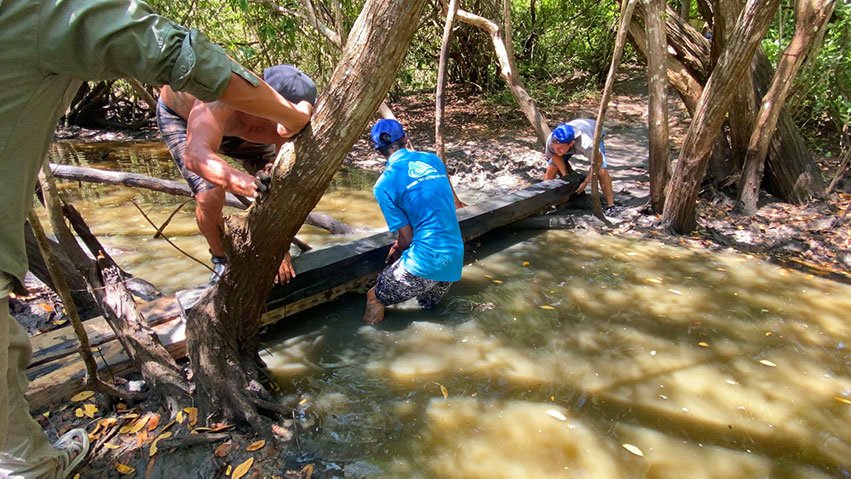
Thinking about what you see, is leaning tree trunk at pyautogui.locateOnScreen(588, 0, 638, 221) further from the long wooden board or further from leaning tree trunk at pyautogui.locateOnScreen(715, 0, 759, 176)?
leaning tree trunk at pyautogui.locateOnScreen(715, 0, 759, 176)

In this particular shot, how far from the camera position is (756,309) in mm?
3525

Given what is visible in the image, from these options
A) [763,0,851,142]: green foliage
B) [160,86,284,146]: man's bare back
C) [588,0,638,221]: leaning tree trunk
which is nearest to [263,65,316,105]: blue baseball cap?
[160,86,284,146]: man's bare back

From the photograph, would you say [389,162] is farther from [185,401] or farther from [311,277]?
[185,401]

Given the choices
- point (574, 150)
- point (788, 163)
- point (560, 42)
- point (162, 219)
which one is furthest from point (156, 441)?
point (560, 42)

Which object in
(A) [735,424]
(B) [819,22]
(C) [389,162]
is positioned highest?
(B) [819,22]

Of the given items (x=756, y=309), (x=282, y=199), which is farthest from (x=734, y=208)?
(x=282, y=199)

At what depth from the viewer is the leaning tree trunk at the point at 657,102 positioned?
4.61 m

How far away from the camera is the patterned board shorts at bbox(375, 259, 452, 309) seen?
335 cm

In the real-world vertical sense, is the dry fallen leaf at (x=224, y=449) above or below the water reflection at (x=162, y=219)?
above

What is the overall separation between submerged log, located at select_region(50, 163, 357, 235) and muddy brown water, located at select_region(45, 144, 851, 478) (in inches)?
26.5

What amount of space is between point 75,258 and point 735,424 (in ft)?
11.4

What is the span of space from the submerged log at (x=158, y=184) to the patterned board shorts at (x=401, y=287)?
137 centimetres

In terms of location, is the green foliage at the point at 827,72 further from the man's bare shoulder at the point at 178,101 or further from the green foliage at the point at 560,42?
the man's bare shoulder at the point at 178,101

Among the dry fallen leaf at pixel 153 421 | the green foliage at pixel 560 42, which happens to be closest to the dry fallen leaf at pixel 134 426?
the dry fallen leaf at pixel 153 421
